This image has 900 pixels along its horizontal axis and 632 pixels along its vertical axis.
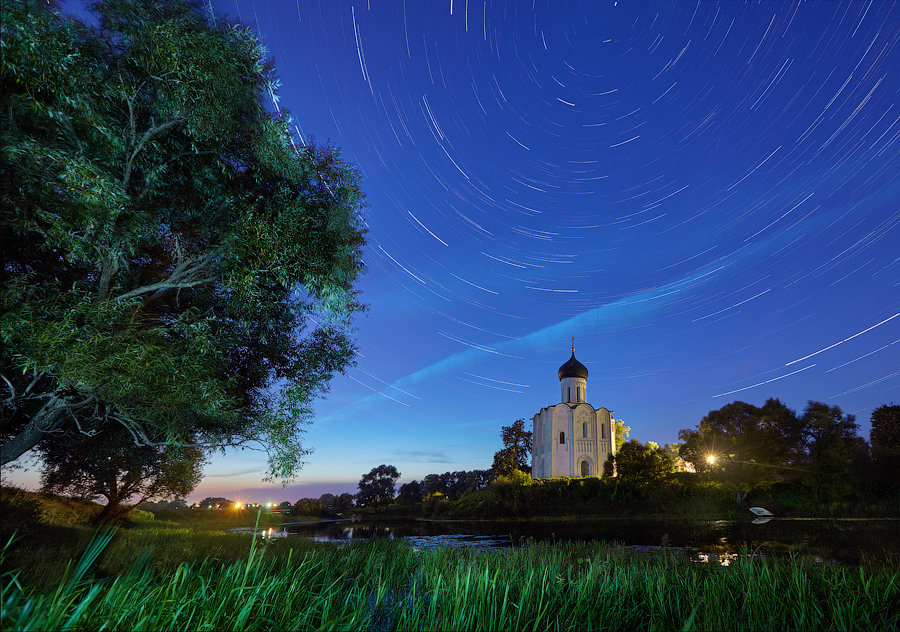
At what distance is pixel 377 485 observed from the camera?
9525 cm

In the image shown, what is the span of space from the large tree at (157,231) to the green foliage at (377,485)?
3361 inches

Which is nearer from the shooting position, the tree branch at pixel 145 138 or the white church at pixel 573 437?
the tree branch at pixel 145 138

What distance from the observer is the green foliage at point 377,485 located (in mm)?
93669

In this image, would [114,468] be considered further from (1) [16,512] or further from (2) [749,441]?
(2) [749,441]

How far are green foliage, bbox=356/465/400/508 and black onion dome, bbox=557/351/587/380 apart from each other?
43.3 m

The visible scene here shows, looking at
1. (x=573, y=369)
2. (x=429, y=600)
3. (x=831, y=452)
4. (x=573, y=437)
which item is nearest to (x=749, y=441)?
(x=831, y=452)

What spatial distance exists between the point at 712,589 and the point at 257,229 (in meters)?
12.3

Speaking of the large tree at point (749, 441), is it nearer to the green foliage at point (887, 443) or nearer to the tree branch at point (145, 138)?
the green foliage at point (887, 443)

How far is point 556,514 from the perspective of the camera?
5112 centimetres

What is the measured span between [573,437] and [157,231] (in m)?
67.6

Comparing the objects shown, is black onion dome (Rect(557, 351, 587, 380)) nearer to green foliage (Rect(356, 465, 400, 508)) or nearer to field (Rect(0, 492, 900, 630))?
green foliage (Rect(356, 465, 400, 508))

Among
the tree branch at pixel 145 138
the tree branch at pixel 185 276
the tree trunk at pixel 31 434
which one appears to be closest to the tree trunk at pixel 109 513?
the tree trunk at pixel 31 434

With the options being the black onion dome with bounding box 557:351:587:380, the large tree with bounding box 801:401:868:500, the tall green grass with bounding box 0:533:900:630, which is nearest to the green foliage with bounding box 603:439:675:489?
the large tree with bounding box 801:401:868:500

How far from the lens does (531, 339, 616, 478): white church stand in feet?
230
